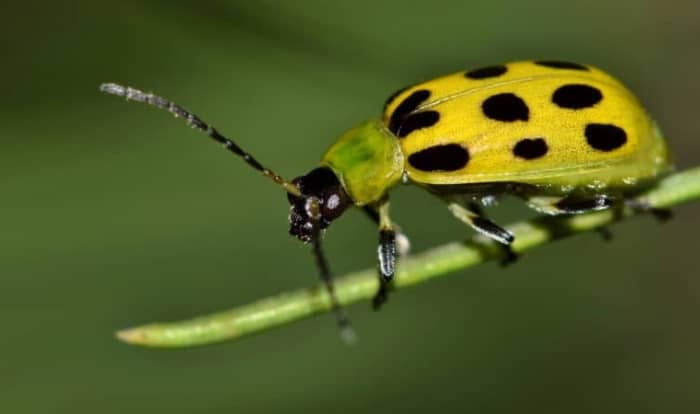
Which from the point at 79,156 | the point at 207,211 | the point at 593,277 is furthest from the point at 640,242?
the point at 79,156

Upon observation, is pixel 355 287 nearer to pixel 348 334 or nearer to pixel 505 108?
pixel 348 334

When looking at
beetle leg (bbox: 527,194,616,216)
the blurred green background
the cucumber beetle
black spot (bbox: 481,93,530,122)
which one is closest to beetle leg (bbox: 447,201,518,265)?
the cucumber beetle

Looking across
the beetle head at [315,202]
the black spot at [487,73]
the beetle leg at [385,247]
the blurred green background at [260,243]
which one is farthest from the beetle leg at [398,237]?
the black spot at [487,73]

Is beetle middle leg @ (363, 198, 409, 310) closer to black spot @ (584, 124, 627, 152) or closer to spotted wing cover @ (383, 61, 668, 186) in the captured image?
spotted wing cover @ (383, 61, 668, 186)

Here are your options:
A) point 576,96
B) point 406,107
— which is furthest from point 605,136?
point 406,107

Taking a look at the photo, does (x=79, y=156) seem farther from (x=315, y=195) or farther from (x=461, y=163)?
(x=461, y=163)

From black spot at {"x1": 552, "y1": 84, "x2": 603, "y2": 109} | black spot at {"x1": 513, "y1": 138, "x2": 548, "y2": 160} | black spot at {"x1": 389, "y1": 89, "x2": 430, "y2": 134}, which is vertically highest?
black spot at {"x1": 389, "y1": 89, "x2": 430, "y2": 134}
